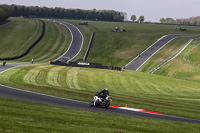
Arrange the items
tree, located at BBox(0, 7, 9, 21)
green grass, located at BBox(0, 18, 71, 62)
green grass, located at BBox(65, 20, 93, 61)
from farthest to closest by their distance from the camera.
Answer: tree, located at BBox(0, 7, 9, 21) → green grass, located at BBox(65, 20, 93, 61) → green grass, located at BBox(0, 18, 71, 62)

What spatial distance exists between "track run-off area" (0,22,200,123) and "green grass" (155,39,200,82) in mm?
9276

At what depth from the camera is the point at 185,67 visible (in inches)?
3287

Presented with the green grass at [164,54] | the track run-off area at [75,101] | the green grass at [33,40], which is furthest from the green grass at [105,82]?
the green grass at [33,40]

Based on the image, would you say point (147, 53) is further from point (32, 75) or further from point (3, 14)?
point (3, 14)

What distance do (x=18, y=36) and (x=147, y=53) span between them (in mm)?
52744

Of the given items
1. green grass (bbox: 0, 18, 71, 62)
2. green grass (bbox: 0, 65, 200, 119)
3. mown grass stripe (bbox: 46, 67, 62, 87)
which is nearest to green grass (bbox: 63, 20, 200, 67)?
green grass (bbox: 0, 18, 71, 62)

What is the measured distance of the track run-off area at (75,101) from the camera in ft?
84.7

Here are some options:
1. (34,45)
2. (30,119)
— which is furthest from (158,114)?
(34,45)

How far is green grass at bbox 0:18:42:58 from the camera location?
357 feet

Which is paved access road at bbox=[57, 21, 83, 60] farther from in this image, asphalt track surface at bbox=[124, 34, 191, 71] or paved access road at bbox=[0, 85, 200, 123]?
paved access road at bbox=[0, 85, 200, 123]

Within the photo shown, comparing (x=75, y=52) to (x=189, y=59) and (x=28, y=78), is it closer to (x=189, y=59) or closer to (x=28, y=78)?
(x=189, y=59)

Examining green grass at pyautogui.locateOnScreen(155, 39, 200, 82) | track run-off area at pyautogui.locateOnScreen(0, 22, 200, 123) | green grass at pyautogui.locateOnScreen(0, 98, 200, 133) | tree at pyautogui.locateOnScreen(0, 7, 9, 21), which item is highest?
tree at pyautogui.locateOnScreen(0, 7, 9, 21)

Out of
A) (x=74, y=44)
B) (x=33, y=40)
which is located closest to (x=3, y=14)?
(x=33, y=40)

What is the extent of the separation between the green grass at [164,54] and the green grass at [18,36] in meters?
42.0
